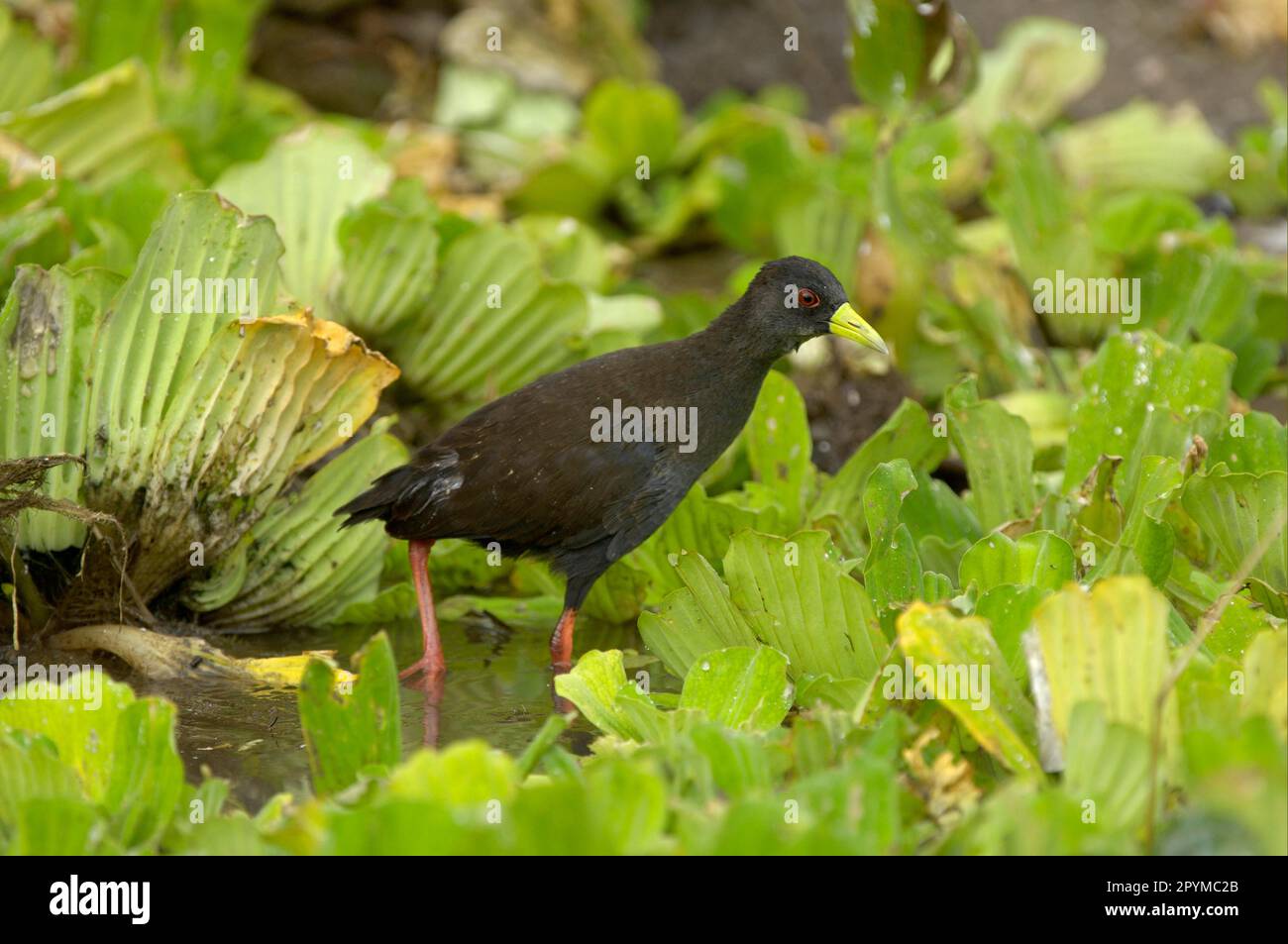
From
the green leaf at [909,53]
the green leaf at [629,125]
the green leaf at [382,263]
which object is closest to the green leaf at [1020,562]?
the green leaf at [382,263]

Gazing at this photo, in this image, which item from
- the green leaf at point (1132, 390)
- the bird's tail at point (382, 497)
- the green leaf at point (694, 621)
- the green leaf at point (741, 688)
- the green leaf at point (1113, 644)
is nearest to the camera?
the green leaf at point (1113, 644)

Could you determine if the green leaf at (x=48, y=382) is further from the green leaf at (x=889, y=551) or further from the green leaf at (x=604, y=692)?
the green leaf at (x=889, y=551)

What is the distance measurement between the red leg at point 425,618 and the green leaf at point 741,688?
111 centimetres

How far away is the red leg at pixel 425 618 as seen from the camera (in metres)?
4.61

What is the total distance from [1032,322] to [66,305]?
12.3 ft

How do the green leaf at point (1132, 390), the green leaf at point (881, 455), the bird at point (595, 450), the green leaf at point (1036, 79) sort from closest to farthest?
the bird at point (595, 450), the green leaf at point (1132, 390), the green leaf at point (881, 455), the green leaf at point (1036, 79)

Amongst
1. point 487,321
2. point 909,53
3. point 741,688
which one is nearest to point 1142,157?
point 909,53

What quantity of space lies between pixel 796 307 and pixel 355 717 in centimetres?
198

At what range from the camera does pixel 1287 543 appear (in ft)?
13.8

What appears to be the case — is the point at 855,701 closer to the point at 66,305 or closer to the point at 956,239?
the point at 66,305

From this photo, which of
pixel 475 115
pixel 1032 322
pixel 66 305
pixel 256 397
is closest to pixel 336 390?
pixel 256 397

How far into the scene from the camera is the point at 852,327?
4.64 metres

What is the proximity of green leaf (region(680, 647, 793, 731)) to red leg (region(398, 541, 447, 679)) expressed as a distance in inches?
43.8

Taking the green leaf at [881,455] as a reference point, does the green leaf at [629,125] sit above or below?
above
